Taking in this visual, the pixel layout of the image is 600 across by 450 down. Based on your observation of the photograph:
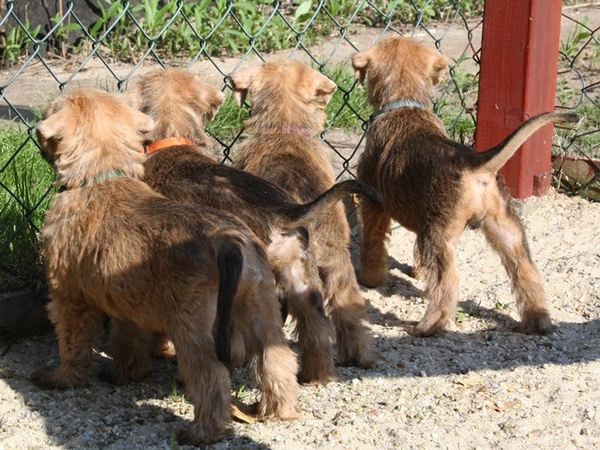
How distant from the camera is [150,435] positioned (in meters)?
4.17

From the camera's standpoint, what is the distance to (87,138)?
4.50 m

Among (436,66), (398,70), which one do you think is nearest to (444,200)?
(398,70)

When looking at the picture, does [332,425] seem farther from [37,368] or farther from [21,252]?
[21,252]

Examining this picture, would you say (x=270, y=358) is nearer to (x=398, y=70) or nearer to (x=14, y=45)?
(x=398, y=70)

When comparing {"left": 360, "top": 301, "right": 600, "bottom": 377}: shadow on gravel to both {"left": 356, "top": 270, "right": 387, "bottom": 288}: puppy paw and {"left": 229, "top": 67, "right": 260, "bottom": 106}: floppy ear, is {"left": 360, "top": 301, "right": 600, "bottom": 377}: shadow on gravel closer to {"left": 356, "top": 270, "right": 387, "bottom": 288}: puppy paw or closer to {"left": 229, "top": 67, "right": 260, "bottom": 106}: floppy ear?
{"left": 356, "top": 270, "right": 387, "bottom": 288}: puppy paw

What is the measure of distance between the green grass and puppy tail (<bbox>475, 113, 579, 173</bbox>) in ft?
7.27

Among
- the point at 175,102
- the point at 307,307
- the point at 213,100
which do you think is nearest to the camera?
the point at 307,307

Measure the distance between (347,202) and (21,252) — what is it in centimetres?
226

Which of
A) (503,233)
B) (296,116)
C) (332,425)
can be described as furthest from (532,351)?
(296,116)

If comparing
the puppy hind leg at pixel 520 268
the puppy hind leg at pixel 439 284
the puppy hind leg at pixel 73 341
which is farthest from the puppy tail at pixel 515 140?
the puppy hind leg at pixel 73 341

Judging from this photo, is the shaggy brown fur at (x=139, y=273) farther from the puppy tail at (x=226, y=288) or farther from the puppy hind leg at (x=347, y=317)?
the puppy hind leg at (x=347, y=317)

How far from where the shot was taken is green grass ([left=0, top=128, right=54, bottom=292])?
5.05 metres

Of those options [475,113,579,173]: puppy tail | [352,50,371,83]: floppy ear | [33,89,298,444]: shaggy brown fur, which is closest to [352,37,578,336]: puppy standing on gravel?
[475,113,579,173]: puppy tail

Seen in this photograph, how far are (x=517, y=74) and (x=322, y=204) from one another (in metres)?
2.57
